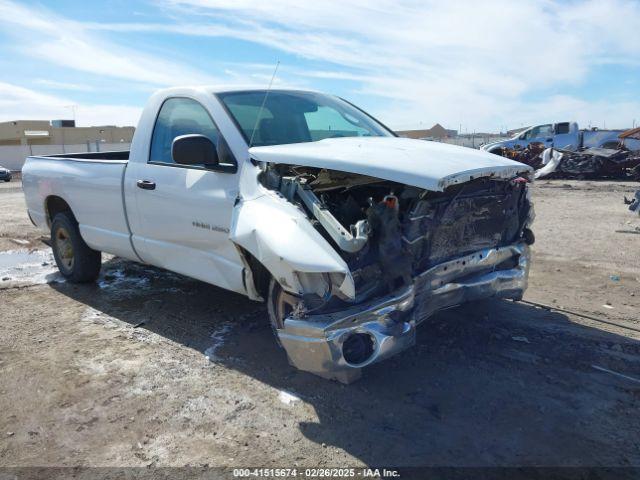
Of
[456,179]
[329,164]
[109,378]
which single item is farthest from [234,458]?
[456,179]

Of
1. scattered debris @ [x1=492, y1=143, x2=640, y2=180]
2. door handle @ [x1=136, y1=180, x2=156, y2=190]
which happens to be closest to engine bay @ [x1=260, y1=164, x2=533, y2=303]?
door handle @ [x1=136, y1=180, x2=156, y2=190]

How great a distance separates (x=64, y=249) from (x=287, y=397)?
3994 mm

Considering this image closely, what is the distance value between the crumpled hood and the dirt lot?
1332 mm

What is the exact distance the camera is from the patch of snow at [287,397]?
341 centimetres

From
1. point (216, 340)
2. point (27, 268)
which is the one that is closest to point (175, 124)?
point (216, 340)

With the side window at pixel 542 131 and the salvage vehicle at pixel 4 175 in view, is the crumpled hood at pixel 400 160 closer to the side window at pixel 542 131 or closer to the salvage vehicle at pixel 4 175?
the side window at pixel 542 131

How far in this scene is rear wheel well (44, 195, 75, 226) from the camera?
20.1 ft

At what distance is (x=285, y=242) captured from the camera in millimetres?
3084

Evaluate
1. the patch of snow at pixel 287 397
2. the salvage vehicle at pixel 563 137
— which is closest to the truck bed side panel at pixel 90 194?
the patch of snow at pixel 287 397

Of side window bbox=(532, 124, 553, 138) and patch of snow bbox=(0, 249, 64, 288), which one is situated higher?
side window bbox=(532, 124, 553, 138)

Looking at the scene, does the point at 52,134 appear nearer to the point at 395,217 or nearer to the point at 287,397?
the point at 287,397

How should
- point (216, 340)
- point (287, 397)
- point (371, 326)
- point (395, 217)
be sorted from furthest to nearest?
point (216, 340)
point (287, 397)
point (395, 217)
point (371, 326)

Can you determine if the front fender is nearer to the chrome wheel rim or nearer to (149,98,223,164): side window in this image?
(149,98,223,164): side window

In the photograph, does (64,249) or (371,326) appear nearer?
(371,326)
